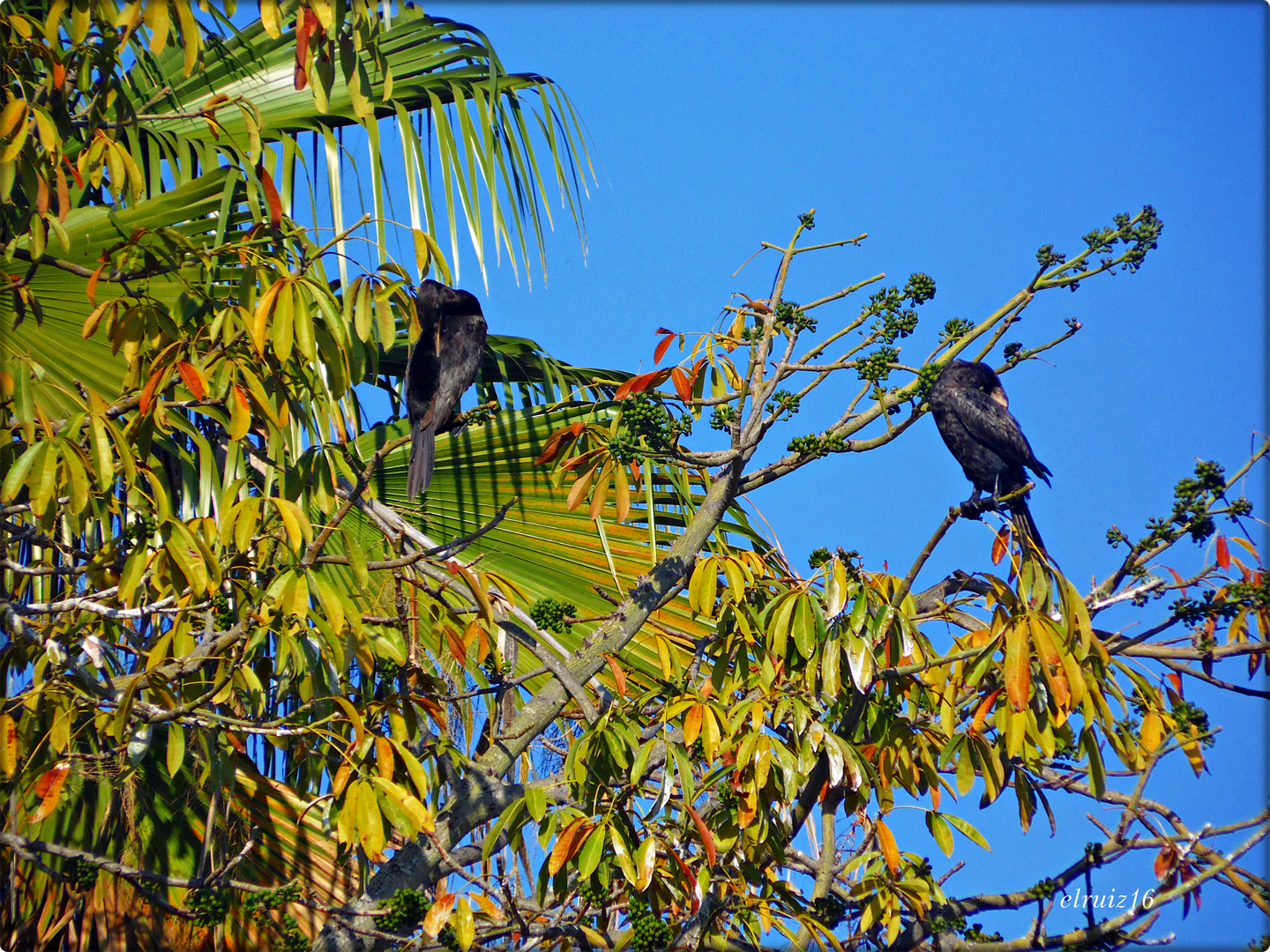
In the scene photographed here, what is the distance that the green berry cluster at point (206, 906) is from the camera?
2.06 metres

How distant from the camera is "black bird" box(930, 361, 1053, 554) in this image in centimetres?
362

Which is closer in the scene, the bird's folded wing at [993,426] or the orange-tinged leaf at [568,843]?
the orange-tinged leaf at [568,843]

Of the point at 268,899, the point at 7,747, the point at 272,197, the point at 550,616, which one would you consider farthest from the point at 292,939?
the point at 272,197

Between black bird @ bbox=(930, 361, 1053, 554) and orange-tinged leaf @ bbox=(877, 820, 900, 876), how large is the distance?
166cm

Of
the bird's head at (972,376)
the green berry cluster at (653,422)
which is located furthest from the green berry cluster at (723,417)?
the bird's head at (972,376)

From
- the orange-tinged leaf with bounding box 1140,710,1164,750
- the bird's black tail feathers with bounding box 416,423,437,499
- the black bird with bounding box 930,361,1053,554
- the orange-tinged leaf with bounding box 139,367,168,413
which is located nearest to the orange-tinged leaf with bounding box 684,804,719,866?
the orange-tinged leaf with bounding box 1140,710,1164,750

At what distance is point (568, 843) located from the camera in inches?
77.6

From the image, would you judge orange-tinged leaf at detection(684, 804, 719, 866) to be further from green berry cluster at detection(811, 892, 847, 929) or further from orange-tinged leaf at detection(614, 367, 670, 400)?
orange-tinged leaf at detection(614, 367, 670, 400)

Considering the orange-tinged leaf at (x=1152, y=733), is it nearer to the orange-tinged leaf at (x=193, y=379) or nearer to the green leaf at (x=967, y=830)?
the green leaf at (x=967, y=830)

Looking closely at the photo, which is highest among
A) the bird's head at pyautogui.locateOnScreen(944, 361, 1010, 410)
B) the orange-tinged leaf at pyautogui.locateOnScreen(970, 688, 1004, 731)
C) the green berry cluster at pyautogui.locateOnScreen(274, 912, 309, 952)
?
the bird's head at pyautogui.locateOnScreen(944, 361, 1010, 410)

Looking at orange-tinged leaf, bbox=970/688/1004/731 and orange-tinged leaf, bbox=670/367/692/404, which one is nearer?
orange-tinged leaf, bbox=970/688/1004/731

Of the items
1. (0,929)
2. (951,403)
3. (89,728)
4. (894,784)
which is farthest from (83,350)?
(951,403)

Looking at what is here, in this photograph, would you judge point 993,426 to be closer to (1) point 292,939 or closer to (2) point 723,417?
(2) point 723,417

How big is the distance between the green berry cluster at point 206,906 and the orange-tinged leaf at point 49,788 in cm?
35
